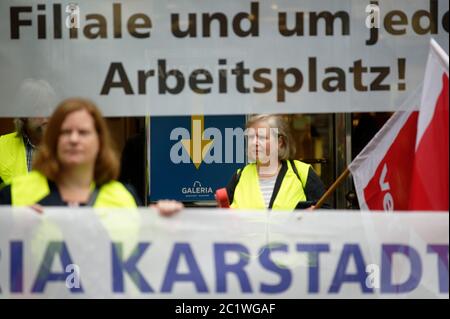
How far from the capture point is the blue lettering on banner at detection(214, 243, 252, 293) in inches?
186

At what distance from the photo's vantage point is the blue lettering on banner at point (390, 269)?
4.69 m

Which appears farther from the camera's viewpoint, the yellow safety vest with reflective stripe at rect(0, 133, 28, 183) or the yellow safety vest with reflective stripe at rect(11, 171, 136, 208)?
the yellow safety vest with reflective stripe at rect(0, 133, 28, 183)

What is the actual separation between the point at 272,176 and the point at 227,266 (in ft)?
4.52

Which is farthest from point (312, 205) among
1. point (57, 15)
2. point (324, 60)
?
point (57, 15)

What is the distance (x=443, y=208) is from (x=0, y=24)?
265 centimetres

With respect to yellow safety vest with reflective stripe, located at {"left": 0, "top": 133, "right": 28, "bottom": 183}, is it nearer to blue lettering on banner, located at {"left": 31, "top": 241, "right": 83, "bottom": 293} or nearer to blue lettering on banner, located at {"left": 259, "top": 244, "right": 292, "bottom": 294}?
blue lettering on banner, located at {"left": 31, "top": 241, "right": 83, "bottom": 293}

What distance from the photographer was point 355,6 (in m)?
5.46

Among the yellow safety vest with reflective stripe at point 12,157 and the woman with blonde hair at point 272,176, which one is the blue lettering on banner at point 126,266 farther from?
the yellow safety vest with reflective stripe at point 12,157

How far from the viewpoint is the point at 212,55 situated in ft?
17.7

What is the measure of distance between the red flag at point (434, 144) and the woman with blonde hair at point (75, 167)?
1213mm

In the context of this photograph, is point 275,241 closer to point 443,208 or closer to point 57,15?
point 443,208

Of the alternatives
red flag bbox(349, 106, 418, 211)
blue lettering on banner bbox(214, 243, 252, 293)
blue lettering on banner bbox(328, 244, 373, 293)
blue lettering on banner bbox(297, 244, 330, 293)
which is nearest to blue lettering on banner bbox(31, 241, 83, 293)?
blue lettering on banner bbox(214, 243, 252, 293)

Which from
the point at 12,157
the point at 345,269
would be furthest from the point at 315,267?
the point at 12,157

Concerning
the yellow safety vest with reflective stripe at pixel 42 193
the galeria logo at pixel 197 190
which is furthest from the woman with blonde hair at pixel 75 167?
the galeria logo at pixel 197 190
